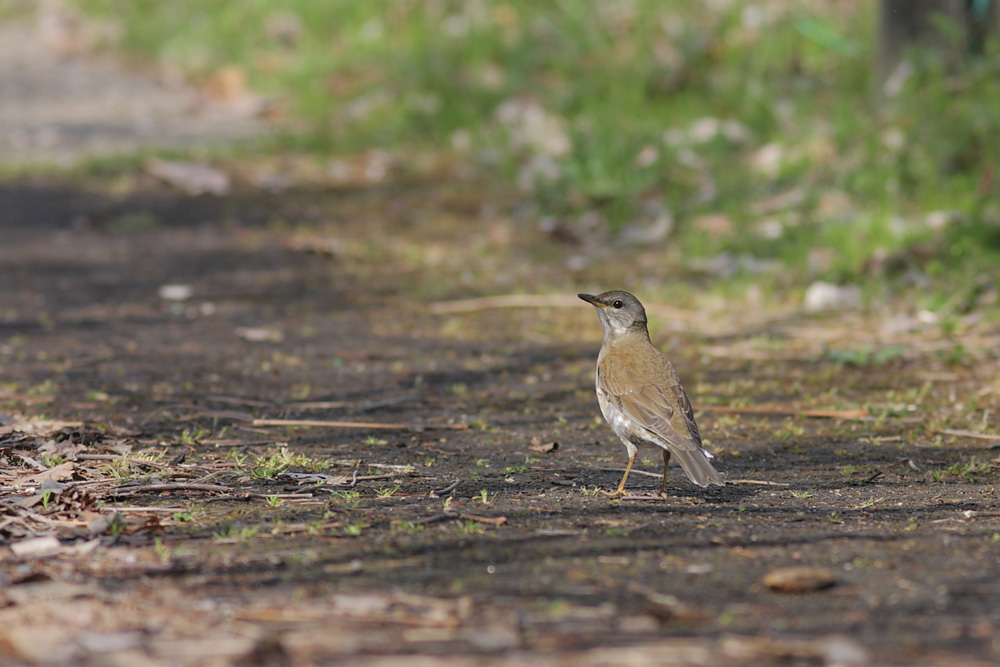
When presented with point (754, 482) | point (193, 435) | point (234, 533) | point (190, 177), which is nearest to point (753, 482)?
point (754, 482)

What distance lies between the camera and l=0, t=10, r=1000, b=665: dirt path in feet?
8.53

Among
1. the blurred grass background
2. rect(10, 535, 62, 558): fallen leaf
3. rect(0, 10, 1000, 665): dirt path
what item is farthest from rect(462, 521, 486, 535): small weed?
the blurred grass background

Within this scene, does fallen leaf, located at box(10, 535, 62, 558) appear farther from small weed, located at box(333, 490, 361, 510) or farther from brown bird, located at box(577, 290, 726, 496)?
brown bird, located at box(577, 290, 726, 496)

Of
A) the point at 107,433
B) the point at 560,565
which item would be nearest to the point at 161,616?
the point at 560,565

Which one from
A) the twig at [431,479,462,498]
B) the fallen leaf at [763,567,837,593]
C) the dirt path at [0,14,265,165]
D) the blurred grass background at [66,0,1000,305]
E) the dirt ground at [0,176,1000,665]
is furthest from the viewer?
the dirt path at [0,14,265,165]

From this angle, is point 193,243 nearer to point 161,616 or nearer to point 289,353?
point 289,353

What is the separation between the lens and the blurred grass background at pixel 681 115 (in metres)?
7.45

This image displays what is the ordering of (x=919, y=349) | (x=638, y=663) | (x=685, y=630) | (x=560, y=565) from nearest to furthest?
(x=638, y=663) < (x=685, y=630) < (x=560, y=565) < (x=919, y=349)

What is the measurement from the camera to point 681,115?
10.1 metres

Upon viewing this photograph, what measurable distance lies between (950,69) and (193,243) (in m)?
5.49

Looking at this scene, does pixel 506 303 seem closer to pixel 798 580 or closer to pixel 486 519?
pixel 486 519

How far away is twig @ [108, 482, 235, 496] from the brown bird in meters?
1.26

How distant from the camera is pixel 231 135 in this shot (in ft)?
37.4

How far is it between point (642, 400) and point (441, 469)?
29.3 inches
